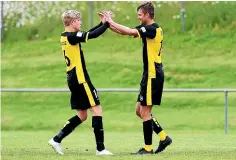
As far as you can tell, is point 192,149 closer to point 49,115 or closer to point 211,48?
point 49,115

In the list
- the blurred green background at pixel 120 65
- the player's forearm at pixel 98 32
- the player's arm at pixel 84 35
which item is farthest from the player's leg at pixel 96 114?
the blurred green background at pixel 120 65

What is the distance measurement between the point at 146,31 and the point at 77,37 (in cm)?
93

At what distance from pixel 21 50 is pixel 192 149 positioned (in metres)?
20.8

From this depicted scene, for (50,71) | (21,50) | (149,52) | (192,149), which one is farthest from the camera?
(21,50)

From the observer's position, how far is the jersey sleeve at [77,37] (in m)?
10.3

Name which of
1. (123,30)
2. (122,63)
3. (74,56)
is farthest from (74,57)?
(122,63)

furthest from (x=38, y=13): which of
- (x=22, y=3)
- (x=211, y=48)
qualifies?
(x=211, y=48)

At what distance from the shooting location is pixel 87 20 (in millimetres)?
30344

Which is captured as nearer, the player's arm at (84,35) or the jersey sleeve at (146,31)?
the player's arm at (84,35)

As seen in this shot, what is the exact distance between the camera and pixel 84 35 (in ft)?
33.9

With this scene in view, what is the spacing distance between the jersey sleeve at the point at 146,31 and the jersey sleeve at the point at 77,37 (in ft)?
2.30

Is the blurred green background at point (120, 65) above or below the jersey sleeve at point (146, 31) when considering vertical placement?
below

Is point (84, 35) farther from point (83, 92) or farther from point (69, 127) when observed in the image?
point (69, 127)

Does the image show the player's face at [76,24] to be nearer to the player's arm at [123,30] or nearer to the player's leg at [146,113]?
the player's arm at [123,30]
